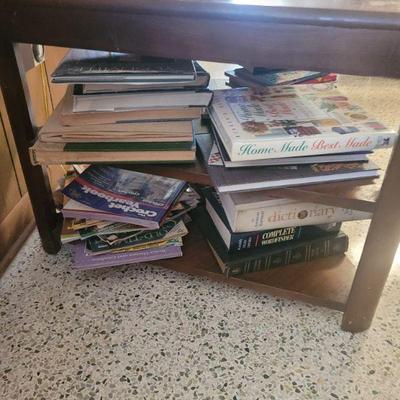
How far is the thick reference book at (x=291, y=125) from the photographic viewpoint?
671 mm

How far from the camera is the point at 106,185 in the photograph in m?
0.88

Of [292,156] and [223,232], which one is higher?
[292,156]

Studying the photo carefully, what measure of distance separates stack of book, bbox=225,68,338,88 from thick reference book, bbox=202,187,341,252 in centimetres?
24

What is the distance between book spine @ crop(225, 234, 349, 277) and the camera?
0.83 m

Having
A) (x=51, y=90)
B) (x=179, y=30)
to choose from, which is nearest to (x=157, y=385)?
(x=179, y=30)

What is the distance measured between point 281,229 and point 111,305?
0.36m

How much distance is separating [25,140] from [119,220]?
8.9 inches

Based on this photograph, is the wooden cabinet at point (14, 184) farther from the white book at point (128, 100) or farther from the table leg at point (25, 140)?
the white book at point (128, 100)

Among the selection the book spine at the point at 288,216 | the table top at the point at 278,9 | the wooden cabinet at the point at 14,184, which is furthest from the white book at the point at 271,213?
the wooden cabinet at the point at 14,184

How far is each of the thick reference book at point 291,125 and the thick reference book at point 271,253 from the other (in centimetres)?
23

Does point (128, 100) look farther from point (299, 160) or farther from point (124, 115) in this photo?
point (299, 160)

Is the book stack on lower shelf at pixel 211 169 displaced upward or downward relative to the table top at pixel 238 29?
downward

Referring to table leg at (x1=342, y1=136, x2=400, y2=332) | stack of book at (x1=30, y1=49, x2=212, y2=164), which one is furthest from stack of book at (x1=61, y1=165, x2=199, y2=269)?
table leg at (x1=342, y1=136, x2=400, y2=332)

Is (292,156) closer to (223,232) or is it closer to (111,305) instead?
(223,232)
